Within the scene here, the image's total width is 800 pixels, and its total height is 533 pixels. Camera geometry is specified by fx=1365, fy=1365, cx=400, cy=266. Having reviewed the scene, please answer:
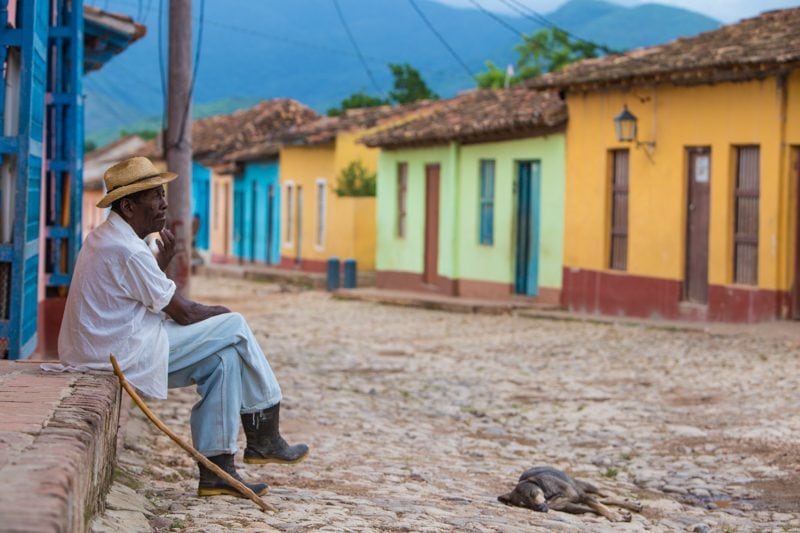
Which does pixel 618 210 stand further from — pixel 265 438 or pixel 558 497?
pixel 265 438

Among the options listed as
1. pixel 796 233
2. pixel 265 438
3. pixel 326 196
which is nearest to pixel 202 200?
pixel 326 196

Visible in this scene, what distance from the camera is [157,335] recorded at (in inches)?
221

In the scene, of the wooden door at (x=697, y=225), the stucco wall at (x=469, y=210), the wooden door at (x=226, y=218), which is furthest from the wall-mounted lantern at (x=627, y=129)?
the wooden door at (x=226, y=218)

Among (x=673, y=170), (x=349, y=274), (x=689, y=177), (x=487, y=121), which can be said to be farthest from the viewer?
(x=349, y=274)

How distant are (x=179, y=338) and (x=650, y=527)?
2.46 m

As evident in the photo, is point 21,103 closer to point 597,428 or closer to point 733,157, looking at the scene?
point 597,428

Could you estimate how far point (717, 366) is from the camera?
40.3 feet

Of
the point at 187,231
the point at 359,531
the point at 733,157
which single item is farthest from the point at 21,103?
the point at 733,157

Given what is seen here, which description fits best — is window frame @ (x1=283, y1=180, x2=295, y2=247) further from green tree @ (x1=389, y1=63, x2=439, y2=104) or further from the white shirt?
the white shirt

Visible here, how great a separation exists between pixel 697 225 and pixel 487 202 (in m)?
5.98

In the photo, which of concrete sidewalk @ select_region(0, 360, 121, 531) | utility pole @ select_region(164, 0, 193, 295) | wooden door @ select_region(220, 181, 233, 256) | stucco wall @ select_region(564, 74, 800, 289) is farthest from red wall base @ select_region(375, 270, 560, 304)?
concrete sidewalk @ select_region(0, 360, 121, 531)

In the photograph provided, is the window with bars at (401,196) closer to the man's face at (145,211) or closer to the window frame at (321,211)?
the window frame at (321,211)

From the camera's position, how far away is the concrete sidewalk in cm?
321

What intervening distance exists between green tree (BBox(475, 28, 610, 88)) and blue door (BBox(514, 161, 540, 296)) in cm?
2464
